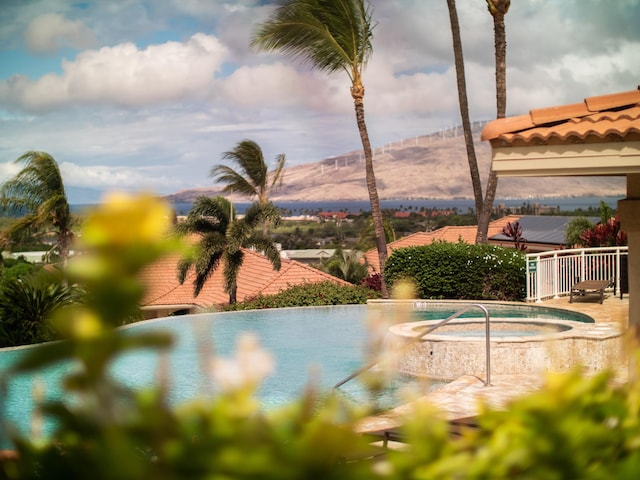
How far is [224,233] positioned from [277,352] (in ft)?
28.9

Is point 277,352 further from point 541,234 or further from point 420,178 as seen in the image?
point 420,178

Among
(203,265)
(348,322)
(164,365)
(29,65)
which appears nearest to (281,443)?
(164,365)

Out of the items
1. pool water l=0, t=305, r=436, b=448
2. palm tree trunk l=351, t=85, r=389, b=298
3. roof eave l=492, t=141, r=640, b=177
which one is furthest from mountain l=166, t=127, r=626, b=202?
roof eave l=492, t=141, r=640, b=177

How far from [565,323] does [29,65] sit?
19120cm

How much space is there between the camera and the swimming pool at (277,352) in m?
9.84

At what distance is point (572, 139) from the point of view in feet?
15.1

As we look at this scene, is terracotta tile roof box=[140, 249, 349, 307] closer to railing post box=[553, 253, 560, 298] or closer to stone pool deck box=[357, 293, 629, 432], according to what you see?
railing post box=[553, 253, 560, 298]

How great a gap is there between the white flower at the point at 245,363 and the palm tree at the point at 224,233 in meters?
20.0

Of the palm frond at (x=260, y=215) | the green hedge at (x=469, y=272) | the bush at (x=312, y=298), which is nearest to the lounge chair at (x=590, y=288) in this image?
the green hedge at (x=469, y=272)

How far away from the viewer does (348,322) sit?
53.5 ft

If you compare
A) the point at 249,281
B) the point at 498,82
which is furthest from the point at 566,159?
the point at 249,281

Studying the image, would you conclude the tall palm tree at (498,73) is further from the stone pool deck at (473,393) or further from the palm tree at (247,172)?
the palm tree at (247,172)

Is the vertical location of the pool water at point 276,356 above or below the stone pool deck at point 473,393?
below

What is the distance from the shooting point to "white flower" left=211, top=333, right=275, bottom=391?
910 mm
